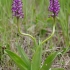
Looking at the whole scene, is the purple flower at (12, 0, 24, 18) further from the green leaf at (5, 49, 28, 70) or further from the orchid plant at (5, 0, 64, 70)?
the green leaf at (5, 49, 28, 70)

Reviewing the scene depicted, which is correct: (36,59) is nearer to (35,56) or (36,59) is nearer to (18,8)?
(35,56)

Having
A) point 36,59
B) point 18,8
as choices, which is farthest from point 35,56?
point 18,8

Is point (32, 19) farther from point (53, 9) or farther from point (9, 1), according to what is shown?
point (53, 9)

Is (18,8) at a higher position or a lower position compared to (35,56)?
higher

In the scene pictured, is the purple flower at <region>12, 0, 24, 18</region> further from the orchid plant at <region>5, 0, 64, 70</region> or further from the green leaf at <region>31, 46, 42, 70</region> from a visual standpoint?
the green leaf at <region>31, 46, 42, 70</region>

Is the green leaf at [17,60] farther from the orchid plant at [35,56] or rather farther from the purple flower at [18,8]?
the purple flower at [18,8]

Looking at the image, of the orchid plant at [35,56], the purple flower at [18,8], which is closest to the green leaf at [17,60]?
the orchid plant at [35,56]

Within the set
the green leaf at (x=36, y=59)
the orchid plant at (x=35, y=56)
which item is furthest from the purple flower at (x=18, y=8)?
the green leaf at (x=36, y=59)

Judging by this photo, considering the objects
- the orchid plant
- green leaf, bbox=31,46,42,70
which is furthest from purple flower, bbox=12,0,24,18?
green leaf, bbox=31,46,42,70

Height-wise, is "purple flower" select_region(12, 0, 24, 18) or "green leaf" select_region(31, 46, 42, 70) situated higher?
"purple flower" select_region(12, 0, 24, 18)

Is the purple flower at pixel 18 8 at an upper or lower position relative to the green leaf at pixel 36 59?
upper

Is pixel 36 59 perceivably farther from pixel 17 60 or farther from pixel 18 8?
pixel 18 8

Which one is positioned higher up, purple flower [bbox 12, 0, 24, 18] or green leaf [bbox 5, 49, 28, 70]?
purple flower [bbox 12, 0, 24, 18]
